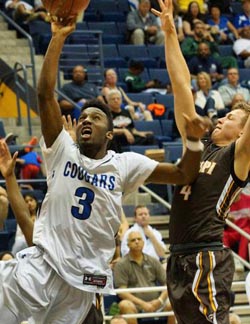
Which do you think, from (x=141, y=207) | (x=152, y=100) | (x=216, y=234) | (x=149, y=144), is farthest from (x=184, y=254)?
(x=152, y=100)

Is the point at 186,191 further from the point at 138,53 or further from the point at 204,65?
the point at 138,53

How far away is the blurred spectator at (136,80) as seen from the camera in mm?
14797

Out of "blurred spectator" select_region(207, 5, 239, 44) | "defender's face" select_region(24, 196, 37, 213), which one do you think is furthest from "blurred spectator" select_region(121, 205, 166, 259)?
"blurred spectator" select_region(207, 5, 239, 44)

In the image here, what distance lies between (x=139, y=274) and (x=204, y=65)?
21.5 ft

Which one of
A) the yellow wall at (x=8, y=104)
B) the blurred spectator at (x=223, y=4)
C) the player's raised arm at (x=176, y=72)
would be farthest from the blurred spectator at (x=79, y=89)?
the player's raised arm at (x=176, y=72)

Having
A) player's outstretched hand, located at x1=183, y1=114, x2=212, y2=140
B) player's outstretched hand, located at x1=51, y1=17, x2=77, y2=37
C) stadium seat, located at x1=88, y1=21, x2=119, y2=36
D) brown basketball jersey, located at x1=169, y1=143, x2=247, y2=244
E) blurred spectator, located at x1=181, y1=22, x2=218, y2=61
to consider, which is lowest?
blurred spectator, located at x1=181, y1=22, x2=218, y2=61

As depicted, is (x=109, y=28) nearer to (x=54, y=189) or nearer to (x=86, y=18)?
(x=86, y=18)

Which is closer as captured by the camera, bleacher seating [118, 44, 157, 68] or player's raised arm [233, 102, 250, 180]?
player's raised arm [233, 102, 250, 180]

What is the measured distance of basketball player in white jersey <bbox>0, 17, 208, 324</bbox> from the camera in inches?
206

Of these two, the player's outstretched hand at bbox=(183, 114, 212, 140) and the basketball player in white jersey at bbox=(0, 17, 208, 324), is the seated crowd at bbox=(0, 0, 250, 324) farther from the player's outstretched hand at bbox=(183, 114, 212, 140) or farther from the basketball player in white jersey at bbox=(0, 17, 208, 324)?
the player's outstretched hand at bbox=(183, 114, 212, 140)

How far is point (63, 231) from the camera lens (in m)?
5.26

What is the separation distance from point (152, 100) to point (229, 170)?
8.73 metres

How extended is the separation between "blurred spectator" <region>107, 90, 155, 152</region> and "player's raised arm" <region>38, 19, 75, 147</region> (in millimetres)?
6935

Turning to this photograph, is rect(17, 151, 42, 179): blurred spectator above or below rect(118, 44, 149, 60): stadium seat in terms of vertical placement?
above
